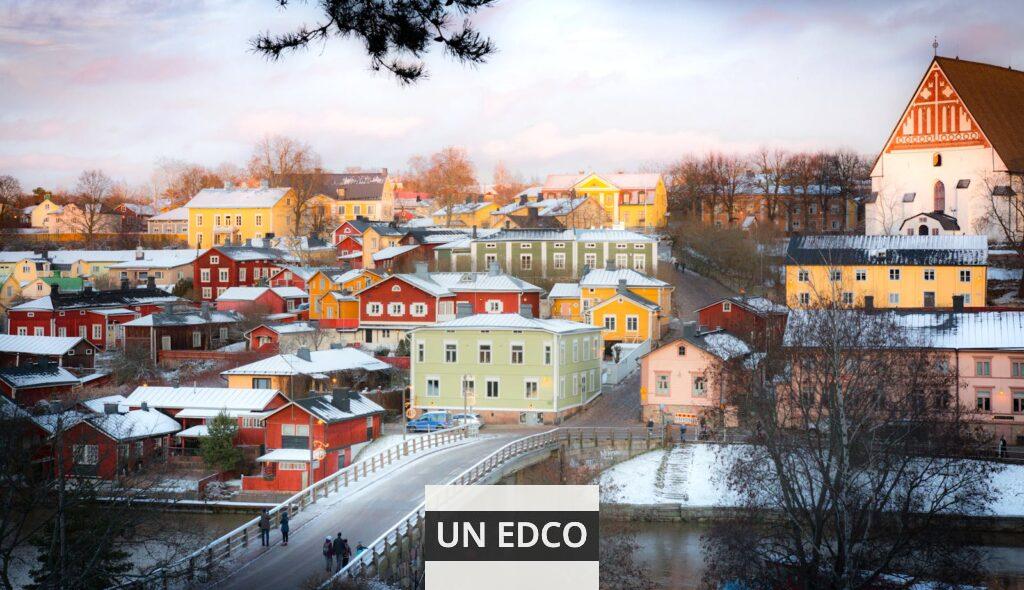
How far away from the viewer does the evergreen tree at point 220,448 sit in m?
33.2

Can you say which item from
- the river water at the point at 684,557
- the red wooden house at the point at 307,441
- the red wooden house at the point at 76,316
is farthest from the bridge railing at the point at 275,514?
the red wooden house at the point at 76,316

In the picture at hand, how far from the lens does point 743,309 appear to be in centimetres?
4128

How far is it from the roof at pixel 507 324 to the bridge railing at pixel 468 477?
4185mm

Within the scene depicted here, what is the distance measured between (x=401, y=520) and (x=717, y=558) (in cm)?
616

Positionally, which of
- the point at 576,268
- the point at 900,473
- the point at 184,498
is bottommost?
Answer: the point at 184,498

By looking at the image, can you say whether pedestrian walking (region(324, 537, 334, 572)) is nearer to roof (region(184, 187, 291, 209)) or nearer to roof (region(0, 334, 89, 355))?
roof (region(0, 334, 89, 355))

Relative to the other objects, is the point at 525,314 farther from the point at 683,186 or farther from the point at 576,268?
the point at 683,186

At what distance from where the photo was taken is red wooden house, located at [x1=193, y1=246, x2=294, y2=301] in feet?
186

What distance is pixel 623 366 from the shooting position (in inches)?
1646

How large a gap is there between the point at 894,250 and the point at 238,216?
38.4 m

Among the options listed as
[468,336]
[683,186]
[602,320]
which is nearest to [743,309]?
[602,320]

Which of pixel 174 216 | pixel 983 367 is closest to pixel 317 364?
pixel 983 367

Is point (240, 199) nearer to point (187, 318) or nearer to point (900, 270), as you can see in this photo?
point (187, 318)

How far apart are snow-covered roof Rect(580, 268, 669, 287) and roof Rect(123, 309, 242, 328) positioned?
14.0 metres
